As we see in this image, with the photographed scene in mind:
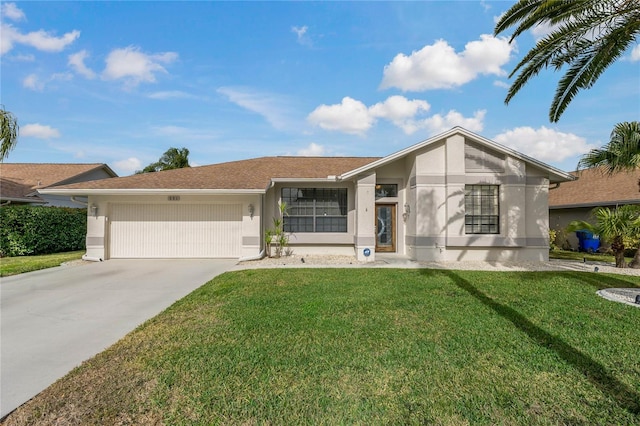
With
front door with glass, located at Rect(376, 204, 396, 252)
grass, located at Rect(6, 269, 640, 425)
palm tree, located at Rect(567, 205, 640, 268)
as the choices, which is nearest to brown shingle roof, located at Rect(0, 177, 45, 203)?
grass, located at Rect(6, 269, 640, 425)

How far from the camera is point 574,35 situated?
741cm

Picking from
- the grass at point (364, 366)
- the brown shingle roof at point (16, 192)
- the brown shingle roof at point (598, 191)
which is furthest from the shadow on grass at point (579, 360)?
the brown shingle roof at point (16, 192)

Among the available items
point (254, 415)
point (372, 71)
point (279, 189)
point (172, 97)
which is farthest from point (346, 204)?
point (254, 415)

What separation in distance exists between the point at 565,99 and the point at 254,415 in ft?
36.8

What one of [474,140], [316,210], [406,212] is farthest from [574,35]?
[316,210]

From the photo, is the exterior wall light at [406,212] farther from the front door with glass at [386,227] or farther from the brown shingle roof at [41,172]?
the brown shingle roof at [41,172]

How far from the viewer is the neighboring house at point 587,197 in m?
15.5

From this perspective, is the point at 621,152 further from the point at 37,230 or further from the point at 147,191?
the point at 37,230

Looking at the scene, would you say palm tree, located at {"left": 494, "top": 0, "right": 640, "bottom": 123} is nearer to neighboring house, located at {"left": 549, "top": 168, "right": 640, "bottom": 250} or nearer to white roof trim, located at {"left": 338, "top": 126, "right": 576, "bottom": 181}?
white roof trim, located at {"left": 338, "top": 126, "right": 576, "bottom": 181}

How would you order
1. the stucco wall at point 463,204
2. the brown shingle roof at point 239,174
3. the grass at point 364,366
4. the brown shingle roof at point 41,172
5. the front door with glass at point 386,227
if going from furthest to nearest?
the brown shingle roof at point 41,172, the front door with glass at point 386,227, the brown shingle roof at point 239,174, the stucco wall at point 463,204, the grass at point 364,366

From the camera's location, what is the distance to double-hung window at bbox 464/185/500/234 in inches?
479

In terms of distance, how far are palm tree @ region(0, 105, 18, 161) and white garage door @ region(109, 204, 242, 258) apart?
219 inches

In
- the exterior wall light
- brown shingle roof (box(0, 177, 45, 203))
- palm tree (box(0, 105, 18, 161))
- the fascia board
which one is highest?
palm tree (box(0, 105, 18, 161))

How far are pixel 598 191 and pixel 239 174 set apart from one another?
63.2 feet
